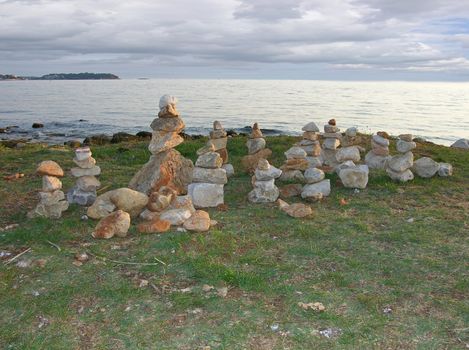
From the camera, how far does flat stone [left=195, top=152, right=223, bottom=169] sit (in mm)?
10344

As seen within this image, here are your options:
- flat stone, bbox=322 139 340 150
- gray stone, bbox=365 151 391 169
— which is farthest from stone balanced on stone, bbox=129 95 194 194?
gray stone, bbox=365 151 391 169

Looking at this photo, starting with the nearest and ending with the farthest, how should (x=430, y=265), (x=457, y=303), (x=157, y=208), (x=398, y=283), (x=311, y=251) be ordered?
(x=457, y=303)
(x=398, y=283)
(x=430, y=265)
(x=311, y=251)
(x=157, y=208)

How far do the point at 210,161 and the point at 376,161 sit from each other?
5587 mm

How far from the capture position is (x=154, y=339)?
535cm

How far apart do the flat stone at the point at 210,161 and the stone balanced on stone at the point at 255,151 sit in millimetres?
2966

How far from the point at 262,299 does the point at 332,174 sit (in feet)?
23.4

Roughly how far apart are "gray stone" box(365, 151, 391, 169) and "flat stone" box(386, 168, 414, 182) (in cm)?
109

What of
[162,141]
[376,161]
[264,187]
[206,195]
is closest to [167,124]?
[162,141]

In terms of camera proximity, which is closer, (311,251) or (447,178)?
(311,251)

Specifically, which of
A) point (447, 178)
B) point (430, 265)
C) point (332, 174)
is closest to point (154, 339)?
point (430, 265)

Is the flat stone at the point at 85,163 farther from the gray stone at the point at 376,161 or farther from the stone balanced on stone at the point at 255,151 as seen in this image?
the gray stone at the point at 376,161

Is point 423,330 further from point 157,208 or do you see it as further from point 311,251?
point 157,208

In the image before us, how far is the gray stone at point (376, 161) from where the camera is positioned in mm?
13548

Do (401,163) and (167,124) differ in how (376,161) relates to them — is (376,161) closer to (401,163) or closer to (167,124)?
(401,163)
